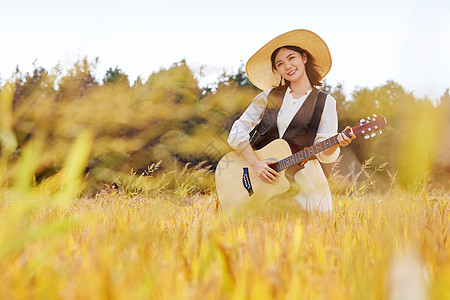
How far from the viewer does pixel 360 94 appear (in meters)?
8.95

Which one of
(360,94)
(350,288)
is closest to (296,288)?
(350,288)

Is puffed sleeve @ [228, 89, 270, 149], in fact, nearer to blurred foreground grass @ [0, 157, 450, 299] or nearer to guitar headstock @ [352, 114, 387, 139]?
guitar headstock @ [352, 114, 387, 139]

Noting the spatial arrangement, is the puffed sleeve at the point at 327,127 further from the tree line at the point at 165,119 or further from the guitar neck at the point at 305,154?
the tree line at the point at 165,119

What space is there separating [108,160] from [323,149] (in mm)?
4768

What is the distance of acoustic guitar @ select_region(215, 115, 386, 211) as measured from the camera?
238cm

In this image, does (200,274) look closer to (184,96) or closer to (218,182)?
(218,182)

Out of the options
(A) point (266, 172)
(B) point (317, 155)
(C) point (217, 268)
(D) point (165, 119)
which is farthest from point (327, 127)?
(D) point (165, 119)

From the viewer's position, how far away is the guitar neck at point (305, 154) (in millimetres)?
2363

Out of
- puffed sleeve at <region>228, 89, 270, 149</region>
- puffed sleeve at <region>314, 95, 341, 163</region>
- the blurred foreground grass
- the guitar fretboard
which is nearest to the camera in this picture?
the blurred foreground grass

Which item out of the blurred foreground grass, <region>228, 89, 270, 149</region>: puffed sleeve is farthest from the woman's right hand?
the blurred foreground grass

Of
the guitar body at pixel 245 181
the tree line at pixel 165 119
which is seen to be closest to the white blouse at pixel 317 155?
the guitar body at pixel 245 181

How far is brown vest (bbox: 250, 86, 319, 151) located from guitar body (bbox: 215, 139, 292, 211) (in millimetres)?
82

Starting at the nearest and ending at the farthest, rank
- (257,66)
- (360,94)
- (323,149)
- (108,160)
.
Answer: (323,149), (257,66), (108,160), (360,94)

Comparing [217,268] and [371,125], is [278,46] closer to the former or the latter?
[371,125]
